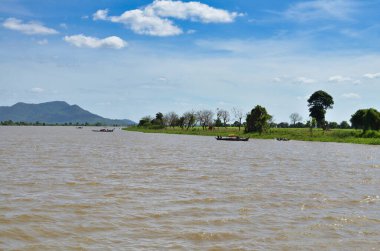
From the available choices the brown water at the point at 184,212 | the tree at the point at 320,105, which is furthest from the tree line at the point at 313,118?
the brown water at the point at 184,212

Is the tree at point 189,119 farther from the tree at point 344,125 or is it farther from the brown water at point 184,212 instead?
the brown water at point 184,212

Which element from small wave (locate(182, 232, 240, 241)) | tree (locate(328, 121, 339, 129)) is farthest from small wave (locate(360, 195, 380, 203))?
tree (locate(328, 121, 339, 129))

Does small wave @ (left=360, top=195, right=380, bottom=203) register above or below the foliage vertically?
below

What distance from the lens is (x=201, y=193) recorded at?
20.4 m

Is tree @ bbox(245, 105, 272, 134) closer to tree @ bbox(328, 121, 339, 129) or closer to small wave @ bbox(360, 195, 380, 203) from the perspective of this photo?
tree @ bbox(328, 121, 339, 129)

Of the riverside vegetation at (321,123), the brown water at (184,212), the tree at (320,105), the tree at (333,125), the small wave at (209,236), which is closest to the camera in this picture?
the brown water at (184,212)

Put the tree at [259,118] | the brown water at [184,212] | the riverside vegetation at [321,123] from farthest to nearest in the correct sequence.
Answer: the tree at [259,118], the riverside vegetation at [321,123], the brown water at [184,212]

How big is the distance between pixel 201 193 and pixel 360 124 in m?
94.9

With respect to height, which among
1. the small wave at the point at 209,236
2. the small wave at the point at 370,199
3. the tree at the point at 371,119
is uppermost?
the tree at the point at 371,119

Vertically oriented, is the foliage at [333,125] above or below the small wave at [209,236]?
above

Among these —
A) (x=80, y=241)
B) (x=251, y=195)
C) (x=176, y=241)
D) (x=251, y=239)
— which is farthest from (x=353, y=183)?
(x=80, y=241)

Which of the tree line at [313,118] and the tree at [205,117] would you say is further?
the tree at [205,117]

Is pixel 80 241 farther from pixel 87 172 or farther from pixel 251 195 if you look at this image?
pixel 87 172

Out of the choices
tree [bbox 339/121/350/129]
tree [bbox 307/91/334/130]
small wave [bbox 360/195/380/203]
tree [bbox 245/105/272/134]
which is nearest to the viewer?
small wave [bbox 360/195/380/203]
